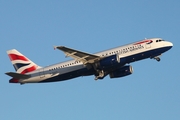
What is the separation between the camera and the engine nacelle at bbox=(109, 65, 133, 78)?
76.0 meters

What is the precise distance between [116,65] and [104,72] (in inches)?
180

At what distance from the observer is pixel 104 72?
74.3 meters

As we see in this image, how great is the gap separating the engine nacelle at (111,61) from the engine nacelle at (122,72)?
225 inches

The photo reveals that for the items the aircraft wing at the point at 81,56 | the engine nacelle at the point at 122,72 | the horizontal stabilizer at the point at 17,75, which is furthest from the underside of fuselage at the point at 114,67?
the horizontal stabilizer at the point at 17,75

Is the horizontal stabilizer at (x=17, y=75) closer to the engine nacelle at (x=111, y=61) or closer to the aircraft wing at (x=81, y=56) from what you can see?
the aircraft wing at (x=81, y=56)

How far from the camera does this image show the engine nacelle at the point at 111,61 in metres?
69.1

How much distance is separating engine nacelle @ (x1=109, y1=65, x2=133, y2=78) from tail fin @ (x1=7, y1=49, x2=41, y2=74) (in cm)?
1284

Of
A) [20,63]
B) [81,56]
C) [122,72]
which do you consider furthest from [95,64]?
[20,63]

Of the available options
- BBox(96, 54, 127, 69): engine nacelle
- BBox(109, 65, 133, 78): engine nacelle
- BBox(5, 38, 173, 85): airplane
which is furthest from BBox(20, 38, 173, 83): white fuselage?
BBox(109, 65, 133, 78): engine nacelle

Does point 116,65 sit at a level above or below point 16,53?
below

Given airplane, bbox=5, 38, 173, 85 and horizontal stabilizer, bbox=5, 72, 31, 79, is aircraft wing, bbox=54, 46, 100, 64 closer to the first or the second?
airplane, bbox=5, 38, 173, 85

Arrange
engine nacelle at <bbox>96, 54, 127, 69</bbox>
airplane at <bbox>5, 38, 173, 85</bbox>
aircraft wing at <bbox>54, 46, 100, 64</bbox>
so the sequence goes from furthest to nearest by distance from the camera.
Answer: airplane at <bbox>5, 38, 173, 85</bbox> → engine nacelle at <bbox>96, 54, 127, 69</bbox> → aircraft wing at <bbox>54, 46, 100, 64</bbox>

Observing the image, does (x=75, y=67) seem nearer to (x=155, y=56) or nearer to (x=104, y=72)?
(x=104, y=72)

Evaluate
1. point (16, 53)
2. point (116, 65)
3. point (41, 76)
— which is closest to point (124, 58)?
point (116, 65)
